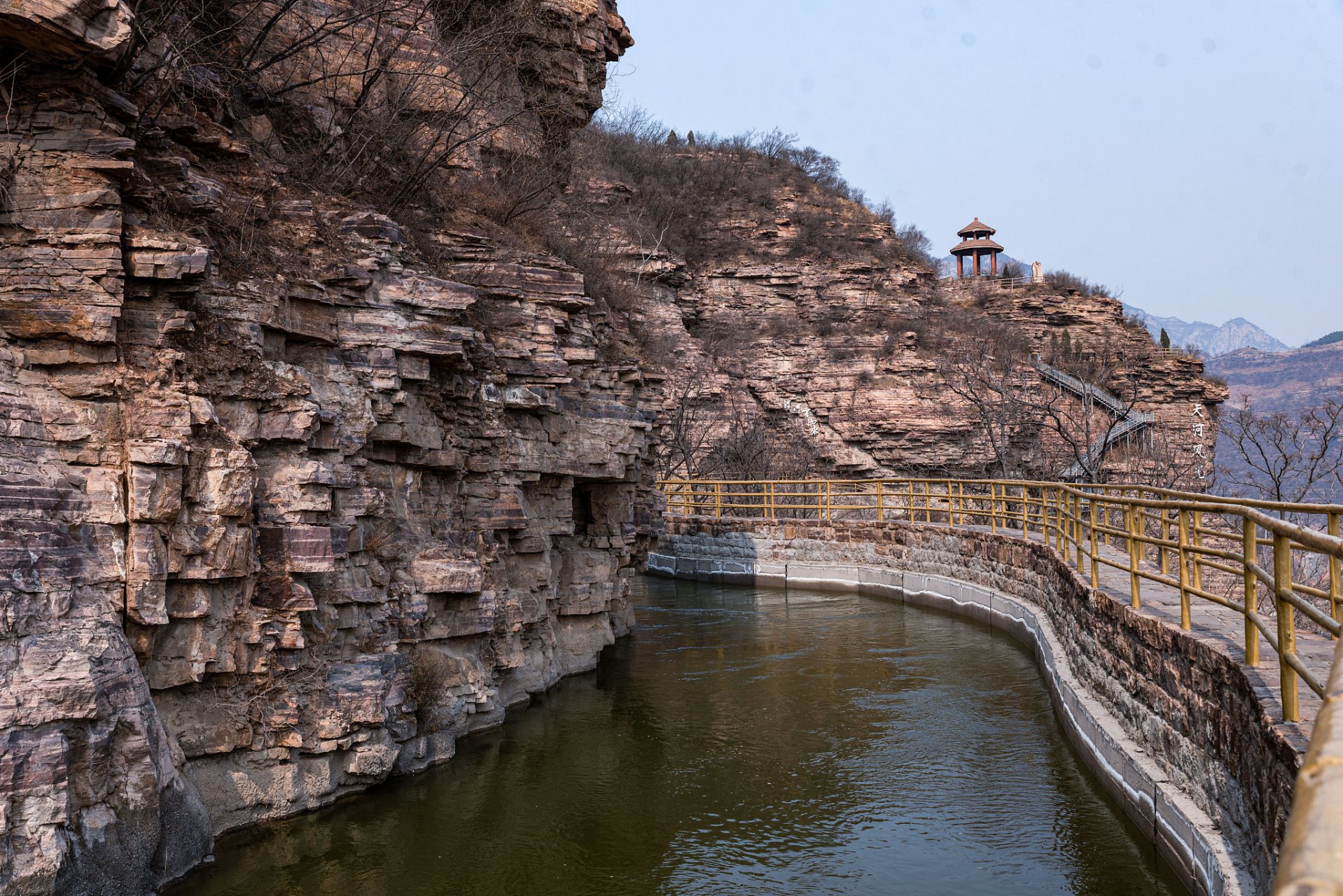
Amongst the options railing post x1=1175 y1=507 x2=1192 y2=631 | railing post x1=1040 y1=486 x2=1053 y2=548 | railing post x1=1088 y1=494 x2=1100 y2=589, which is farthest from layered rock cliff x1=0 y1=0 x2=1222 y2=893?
railing post x1=1175 y1=507 x2=1192 y2=631

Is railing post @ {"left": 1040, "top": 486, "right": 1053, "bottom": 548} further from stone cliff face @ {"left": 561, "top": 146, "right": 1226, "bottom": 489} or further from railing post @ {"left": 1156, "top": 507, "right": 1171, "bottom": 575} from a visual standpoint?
stone cliff face @ {"left": 561, "top": 146, "right": 1226, "bottom": 489}

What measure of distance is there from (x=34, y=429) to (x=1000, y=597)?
17369 mm

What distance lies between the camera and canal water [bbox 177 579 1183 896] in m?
9.17

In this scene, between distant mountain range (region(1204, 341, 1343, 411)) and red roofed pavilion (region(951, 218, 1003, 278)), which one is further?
distant mountain range (region(1204, 341, 1343, 411))

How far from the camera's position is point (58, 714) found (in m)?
7.53

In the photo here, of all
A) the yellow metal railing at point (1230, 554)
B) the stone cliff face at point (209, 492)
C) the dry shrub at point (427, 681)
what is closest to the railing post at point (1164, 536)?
the yellow metal railing at point (1230, 554)

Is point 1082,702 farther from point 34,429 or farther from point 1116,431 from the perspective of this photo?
point 1116,431

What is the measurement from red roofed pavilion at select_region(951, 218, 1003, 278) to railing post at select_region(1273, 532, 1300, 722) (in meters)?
61.0

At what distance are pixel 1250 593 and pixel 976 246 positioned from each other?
62.0 m

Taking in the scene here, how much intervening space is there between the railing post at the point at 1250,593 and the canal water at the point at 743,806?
225cm

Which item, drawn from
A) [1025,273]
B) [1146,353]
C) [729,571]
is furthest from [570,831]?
[1025,273]

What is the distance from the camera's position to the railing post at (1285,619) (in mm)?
6141

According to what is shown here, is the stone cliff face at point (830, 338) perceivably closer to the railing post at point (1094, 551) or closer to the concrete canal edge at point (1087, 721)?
the concrete canal edge at point (1087, 721)

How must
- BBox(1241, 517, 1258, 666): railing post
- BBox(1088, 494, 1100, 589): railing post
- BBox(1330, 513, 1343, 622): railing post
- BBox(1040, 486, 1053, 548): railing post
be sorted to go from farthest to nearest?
BBox(1040, 486, 1053, 548): railing post < BBox(1088, 494, 1100, 589): railing post < BBox(1241, 517, 1258, 666): railing post < BBox(1330, 513, 1343, 622): railing post
